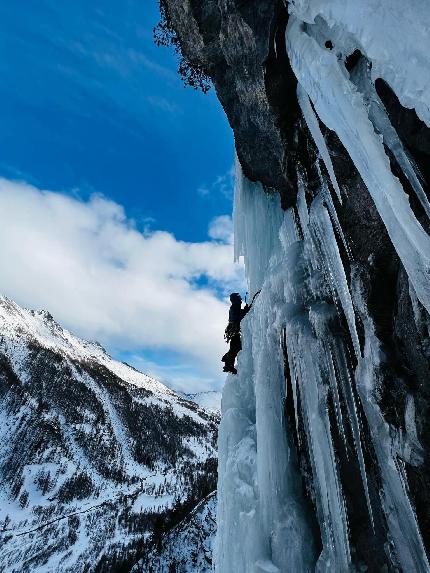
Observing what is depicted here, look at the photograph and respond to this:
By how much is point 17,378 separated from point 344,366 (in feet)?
257

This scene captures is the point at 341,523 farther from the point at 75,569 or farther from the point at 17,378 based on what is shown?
the point at 17,378

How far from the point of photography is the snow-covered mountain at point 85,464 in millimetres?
21719

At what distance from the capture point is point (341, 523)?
431 cm

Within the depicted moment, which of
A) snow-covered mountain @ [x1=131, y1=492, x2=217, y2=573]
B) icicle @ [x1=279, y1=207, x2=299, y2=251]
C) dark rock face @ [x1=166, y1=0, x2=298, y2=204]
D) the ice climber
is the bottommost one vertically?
snow-covered mountain @ [x1=131, y1=492, x2=217, y2=573]

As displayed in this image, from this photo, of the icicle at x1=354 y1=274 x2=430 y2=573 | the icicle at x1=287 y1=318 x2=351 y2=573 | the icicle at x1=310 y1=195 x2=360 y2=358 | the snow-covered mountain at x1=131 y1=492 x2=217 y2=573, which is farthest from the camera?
the snow-covered mountain at x1=131 y1=492 x2=217 y2=573

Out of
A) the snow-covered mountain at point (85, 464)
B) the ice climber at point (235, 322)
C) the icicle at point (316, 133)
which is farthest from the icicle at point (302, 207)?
the snow-covered mountain at point (85, 464)

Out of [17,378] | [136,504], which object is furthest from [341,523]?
[17,378]

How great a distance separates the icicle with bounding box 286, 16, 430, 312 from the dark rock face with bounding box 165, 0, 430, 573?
1.04 feet

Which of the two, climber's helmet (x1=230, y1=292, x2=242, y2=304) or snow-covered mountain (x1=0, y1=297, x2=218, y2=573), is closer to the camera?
climber's helmet (x1=230, y1=292, x2=242, y2=304)

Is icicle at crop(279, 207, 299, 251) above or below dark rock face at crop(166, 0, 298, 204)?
below

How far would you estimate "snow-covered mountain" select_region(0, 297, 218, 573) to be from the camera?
71.3 feet

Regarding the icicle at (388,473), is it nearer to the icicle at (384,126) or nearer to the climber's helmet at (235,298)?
the icicle at (384,126)

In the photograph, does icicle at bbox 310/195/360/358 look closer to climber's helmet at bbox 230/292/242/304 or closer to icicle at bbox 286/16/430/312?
icicle at bbox 286/16/430/312

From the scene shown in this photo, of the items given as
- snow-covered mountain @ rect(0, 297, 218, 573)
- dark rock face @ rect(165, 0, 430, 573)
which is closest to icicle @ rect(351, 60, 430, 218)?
dark rock face @ rect(165, 0, 430, 573)
